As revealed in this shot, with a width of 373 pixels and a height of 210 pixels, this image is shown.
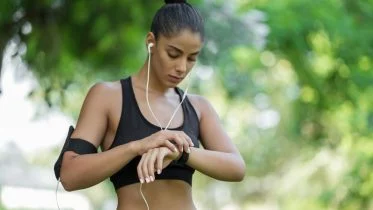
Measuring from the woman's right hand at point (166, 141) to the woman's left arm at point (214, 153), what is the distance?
10cm

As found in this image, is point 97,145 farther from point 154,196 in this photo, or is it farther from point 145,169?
point 145,169

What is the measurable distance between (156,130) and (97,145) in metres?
0.22

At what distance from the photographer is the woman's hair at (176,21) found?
12.4 ft

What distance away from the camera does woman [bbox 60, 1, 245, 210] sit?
3.56 meters

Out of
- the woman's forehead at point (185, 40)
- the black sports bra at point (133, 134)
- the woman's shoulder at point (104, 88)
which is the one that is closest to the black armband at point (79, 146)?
the black sports bra at point (133, 134)

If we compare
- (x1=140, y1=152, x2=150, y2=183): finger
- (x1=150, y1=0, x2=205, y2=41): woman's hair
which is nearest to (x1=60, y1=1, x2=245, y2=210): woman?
(x1=150, y1=0, x2=205, y2=41): woman's hair

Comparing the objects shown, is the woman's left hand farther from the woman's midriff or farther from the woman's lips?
the woman's lips

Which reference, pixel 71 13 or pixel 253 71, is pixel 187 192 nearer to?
pixel 71 13

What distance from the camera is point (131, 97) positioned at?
150 inches

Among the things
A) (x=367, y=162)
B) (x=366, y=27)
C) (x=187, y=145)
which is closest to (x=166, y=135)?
(x=187, y=145)

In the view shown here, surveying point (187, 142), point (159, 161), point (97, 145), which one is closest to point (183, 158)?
point (187, 142)

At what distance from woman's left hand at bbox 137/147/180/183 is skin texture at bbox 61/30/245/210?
0.02m

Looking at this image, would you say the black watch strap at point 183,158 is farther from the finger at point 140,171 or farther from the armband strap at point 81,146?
the armband strap at point 81,146

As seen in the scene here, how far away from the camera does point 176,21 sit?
379 cm
